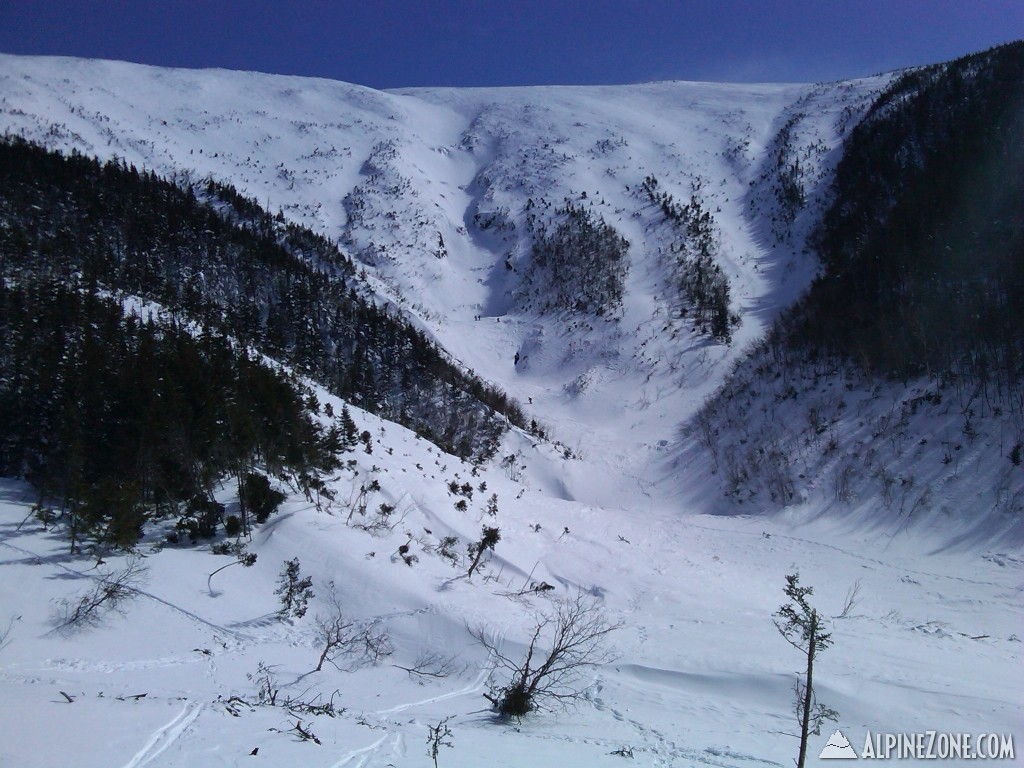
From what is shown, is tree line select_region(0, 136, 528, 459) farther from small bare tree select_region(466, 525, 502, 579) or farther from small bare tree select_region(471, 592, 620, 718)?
small bare tree select_region(471, 592, 620, 718)

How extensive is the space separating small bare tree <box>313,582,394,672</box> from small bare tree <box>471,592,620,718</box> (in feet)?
6.00

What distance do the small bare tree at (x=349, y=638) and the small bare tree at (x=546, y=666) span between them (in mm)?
1828

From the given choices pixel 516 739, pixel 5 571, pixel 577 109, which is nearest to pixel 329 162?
pixel 577 109

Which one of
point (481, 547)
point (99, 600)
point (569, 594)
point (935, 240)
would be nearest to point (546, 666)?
point (481, 547)

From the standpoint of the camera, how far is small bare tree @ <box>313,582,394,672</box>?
10.1 m

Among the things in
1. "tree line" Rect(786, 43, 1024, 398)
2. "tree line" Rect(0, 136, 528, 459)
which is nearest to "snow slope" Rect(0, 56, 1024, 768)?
"tree line" Rect(786, 43, 1024, 398)

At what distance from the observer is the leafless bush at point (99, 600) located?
29.5 feet

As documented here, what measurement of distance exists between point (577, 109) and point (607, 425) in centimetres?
6198

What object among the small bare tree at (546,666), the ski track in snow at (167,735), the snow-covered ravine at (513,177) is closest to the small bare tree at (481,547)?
the small bare tree at (546,666)

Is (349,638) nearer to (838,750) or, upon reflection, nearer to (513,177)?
(838,750)

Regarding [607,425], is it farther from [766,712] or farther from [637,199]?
[637,199]

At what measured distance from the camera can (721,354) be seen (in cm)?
3984

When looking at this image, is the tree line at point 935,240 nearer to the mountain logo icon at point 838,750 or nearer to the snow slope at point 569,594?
the snow slope at point 569,594

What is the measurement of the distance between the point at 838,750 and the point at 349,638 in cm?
810
